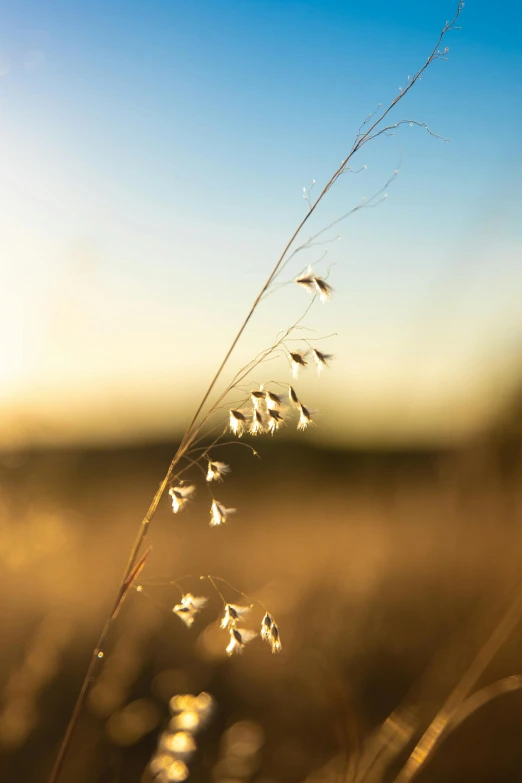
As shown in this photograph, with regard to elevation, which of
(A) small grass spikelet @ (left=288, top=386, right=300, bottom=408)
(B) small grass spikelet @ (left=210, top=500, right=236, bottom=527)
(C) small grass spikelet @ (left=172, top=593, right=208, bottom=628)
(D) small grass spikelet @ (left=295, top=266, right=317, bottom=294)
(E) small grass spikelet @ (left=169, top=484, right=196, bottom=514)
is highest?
(D) small grass spikelet @ (left=295, top=266, right=317, bottom=294)

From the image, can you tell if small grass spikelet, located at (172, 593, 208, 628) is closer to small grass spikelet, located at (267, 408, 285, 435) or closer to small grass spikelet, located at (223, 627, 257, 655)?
small grass spikelet, located at (223, 627, 257, 655)

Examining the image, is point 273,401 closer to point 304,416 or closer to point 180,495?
point 304,416

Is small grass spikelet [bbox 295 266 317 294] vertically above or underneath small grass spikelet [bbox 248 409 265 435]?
above

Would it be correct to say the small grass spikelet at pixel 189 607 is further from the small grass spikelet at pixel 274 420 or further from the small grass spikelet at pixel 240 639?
A: the small grass spikelet at pixel 274 420

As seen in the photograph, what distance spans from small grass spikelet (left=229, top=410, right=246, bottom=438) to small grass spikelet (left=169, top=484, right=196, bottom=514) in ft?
0.46

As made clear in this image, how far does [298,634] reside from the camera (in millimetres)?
2818

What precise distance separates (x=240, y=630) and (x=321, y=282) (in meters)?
0.71

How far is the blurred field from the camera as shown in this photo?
2.26m

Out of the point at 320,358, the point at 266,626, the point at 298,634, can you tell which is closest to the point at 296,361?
the point at 320,358

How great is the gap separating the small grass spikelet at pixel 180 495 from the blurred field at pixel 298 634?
0.13 m

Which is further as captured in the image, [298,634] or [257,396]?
[298,634]

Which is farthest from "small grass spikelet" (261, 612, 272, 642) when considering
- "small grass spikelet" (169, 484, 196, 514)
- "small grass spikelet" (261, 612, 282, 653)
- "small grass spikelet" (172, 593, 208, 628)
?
"small grass spikelet" (169, 484, 196, 514)

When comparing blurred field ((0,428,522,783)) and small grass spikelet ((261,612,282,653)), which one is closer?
small grass spikelet ((261,612,282,653))

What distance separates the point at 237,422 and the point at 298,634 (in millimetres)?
1888
